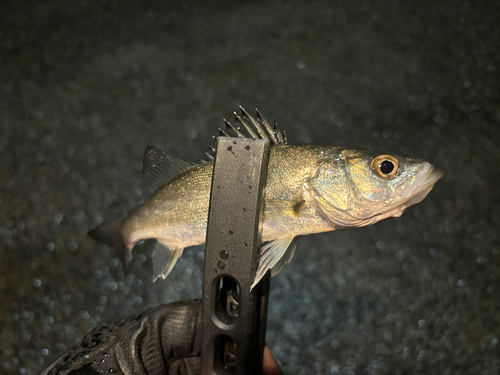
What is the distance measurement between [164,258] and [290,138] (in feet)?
3.38

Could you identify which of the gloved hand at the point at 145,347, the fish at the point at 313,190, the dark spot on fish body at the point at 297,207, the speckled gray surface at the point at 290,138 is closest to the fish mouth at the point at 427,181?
the fish at the point at 313,190

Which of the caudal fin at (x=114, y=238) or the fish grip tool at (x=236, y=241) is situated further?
the caudal fin at (x=114, y=238)

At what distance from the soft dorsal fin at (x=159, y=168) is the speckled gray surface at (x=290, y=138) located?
2.62 ft

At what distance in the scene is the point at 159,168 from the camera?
676 millimetres

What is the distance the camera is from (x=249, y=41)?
167 cm

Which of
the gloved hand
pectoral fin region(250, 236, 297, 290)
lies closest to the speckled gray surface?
the gloved hand

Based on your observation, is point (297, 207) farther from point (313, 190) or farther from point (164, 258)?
point (164, 258)

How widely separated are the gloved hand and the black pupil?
→ 0.50 m

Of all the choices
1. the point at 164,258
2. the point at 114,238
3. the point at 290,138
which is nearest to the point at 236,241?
the point at 164,258

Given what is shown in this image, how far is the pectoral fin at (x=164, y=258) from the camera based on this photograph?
0.64 m

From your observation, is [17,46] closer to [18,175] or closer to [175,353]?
[18,175]

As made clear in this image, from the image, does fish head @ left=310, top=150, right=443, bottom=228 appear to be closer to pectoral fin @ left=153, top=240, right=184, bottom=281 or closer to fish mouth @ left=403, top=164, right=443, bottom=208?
fish mouth @ left=403, top=164, right=443, bottom=208

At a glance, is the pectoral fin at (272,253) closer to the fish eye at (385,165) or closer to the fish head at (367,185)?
the fish head at (367,185)

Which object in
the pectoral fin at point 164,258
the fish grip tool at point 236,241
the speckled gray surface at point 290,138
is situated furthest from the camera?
the speckled gray surface at point 290,138
